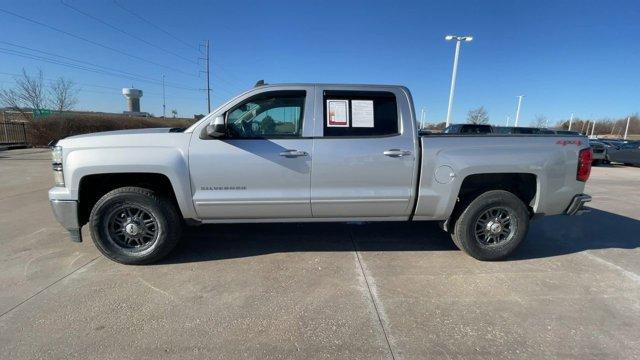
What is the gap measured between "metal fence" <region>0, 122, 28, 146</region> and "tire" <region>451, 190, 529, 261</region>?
25236 millimetres

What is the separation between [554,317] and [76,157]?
4.75 m

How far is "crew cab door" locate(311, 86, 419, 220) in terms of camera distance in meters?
3.68

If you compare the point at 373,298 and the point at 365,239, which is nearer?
the point at 373,298

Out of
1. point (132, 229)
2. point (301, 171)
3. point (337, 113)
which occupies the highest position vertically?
point (337, 113)

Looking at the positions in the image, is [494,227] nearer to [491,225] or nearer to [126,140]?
[491,225]

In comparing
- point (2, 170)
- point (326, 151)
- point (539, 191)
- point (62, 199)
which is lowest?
point (2, 170)

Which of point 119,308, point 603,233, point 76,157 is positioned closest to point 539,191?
point 603,233

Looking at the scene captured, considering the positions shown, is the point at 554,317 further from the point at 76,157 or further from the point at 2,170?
the point at 2,170

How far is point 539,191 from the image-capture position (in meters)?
3.91

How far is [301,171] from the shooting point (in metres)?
3.67

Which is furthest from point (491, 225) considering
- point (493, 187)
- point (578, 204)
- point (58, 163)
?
point (58, 163)

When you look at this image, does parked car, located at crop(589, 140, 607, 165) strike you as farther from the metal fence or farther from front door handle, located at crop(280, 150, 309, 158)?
the metal fence

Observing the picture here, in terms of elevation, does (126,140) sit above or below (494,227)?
above

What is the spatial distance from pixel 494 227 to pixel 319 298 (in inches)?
90.2
